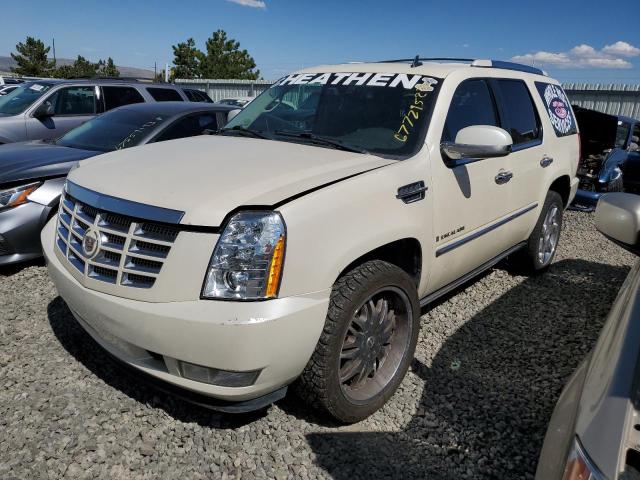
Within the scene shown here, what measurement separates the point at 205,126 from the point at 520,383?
4.10 meters

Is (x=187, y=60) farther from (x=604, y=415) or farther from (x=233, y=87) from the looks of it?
(x=604, y=415)

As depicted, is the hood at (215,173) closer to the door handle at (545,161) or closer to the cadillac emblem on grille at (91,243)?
the cadillac emblem on grille at (91,243)

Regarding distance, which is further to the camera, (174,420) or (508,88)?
(508,88)

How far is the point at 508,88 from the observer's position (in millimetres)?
3934

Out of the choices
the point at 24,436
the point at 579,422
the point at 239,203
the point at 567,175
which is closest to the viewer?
the point at 579,422

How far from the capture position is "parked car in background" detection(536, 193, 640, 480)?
1.15m

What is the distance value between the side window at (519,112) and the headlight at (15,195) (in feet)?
12.6

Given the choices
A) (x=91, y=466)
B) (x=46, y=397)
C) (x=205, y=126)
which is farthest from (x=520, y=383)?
(x=205, y=126)

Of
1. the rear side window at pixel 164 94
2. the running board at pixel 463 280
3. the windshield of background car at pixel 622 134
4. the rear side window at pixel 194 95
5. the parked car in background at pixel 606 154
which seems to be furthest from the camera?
the rear side window at pixel 194 95

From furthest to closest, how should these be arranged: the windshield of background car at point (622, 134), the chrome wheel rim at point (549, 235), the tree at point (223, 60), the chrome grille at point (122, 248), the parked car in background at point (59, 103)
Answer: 1. the tree at point (223, 60)
2. the windshield of background car at point (622, 134)
3. the parked car in background at point (59, 103)
4. the chrome wheel rim at point (549, 235)
5. the chrome grille at point (122, 248)

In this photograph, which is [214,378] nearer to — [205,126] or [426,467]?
[426,467]

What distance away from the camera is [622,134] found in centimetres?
888

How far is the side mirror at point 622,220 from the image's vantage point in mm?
1842

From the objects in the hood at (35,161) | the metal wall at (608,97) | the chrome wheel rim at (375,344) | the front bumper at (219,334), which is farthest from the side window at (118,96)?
the metal wall at (608,97)
